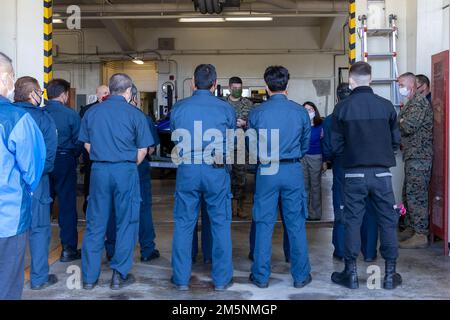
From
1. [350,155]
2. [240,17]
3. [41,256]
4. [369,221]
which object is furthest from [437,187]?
[240,17]

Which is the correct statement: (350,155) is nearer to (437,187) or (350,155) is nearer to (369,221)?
(369,221)

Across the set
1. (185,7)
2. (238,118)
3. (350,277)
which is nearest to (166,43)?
(185,7)

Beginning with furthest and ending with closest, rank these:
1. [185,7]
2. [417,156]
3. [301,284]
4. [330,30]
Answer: [330,30] → [185,7] → [417,156] → [301,284]

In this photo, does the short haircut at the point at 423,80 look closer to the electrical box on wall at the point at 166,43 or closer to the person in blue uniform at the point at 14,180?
the person in blue uniform at the point at 14,180

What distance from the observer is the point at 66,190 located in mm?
5184

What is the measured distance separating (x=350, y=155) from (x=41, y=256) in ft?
8.69

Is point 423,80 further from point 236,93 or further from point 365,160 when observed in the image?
point 236,93

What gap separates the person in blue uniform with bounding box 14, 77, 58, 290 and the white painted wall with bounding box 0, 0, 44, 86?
1900 millimetres

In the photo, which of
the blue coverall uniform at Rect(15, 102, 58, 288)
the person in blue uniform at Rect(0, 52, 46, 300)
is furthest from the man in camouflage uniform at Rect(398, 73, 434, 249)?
the person in blue uniform at Rect(0, 52, 46, 300)

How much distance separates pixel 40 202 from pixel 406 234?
4061mm

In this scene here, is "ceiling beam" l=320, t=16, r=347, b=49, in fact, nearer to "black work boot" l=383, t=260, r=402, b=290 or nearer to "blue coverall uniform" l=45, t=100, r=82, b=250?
"blue coverall uniform" l=45, t=100, r=82, b=250

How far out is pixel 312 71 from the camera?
1722 cm

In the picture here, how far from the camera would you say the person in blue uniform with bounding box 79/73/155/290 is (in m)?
4.36

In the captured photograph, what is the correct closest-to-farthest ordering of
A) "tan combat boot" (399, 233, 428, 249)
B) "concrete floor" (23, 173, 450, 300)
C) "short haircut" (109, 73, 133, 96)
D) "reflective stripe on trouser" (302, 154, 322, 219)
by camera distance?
→ "concrete floor" (23, 173, 450, 300) → "short haircut" (109, 73, 133, 96) → "tan combat boot" (399, 233, 428, 249) → "reflective stripe on trouser" (302, 154, 322, 219)
